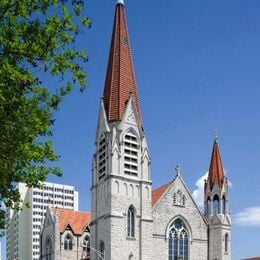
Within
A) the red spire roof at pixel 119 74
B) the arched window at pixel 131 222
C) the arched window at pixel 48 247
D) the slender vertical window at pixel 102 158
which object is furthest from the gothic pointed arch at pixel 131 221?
the arched window at pixel 48 247

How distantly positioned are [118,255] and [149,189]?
6.76m

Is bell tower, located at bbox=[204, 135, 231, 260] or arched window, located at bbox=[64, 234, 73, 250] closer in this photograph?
bell tower, located at bbox=[204, 135, 231, 260]

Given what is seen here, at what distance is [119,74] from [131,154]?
7594 millimetres

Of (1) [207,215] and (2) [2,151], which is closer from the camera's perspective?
(2) [2,151]

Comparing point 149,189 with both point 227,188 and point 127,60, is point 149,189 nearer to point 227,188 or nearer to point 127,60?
point 227,188

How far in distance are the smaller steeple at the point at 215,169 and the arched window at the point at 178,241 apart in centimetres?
537

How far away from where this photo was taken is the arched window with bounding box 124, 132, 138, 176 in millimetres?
55250

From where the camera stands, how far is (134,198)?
54.8 meters

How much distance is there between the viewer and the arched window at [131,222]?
2117 inches

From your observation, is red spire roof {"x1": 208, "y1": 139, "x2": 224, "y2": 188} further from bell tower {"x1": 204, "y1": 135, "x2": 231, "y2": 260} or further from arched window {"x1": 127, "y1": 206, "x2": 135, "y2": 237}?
arched window {"x1": 127, "y1": 206, "x2": 135, "y2": 237}

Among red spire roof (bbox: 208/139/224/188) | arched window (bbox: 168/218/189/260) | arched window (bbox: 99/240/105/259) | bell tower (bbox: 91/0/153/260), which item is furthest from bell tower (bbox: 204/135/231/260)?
arched window (bbox: 99/240/105/259)

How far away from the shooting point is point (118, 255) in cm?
5238

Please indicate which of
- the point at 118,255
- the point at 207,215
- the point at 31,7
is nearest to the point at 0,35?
the point at 31,7

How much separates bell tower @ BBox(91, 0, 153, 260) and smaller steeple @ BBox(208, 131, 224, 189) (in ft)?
23.7
